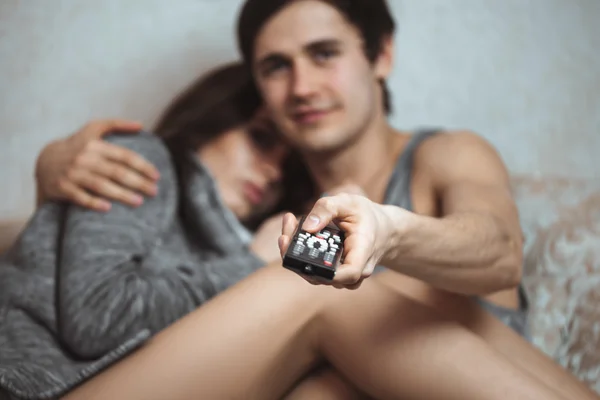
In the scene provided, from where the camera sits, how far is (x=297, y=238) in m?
0.42

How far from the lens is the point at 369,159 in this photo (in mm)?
1031

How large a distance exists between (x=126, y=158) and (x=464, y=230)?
1.63 ft

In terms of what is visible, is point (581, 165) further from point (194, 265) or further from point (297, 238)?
point (297, 238)

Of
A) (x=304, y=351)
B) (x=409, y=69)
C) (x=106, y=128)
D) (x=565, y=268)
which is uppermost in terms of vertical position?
(x=106, y=128)

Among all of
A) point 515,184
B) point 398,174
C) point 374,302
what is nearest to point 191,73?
point 398,174

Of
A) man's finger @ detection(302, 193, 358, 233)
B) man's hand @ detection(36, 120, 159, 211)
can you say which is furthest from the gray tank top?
man's finger @ detection(302, 193, 358, 233)

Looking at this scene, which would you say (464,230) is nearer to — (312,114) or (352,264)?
(352,264)

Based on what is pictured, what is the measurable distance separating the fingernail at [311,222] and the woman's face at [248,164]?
62cm

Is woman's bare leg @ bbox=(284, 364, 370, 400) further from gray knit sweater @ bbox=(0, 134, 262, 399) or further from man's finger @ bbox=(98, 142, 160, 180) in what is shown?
man's finger @ bbox=(98, 142, 160, 180)

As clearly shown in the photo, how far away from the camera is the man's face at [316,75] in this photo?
95cm

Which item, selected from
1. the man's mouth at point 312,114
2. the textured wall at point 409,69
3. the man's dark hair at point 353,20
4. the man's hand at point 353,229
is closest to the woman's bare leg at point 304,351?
the man's hand at point 353,229

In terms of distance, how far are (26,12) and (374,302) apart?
1143mm

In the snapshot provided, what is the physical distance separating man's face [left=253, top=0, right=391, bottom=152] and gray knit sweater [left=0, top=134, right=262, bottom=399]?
0.72 ft

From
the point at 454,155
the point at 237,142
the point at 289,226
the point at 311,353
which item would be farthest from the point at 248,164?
the point at 289,226
